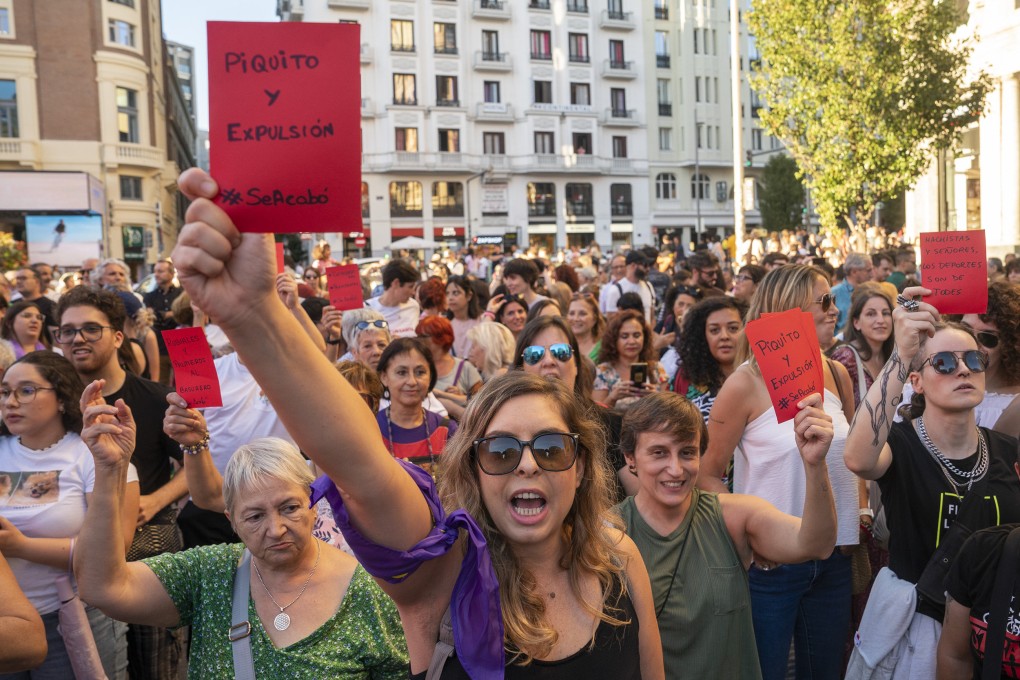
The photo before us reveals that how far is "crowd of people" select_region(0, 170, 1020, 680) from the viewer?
1.83m

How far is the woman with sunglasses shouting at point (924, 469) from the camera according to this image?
3322mm

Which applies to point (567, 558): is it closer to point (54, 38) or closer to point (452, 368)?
point (452, 368)

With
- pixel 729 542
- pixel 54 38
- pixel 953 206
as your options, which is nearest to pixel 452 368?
pixel 729 542

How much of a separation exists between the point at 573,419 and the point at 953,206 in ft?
91.9

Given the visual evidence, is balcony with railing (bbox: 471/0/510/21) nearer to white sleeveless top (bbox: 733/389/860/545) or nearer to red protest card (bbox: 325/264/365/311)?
red protest card (bbox: 325/264/365/311)

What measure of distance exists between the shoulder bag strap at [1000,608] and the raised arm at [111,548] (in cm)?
260

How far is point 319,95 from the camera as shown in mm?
1537

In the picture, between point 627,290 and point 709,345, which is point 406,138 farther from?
point 709,345

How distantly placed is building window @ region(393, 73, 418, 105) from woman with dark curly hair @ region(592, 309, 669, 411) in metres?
49.4

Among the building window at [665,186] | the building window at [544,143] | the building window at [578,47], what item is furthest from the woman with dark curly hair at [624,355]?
the building window at [665,186]

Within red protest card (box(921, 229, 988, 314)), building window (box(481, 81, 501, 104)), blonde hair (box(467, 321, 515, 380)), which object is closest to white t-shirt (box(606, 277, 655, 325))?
blonde hair (box(467, 321, 515, 380))

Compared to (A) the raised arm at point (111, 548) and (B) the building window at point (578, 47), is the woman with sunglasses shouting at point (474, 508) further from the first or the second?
(B) the building window at point (578, 47)

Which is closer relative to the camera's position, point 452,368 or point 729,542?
point 729,542

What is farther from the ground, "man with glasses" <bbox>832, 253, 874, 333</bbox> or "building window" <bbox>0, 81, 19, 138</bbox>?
"building window" <bbox>0, 81, 19, 138</bbox>
